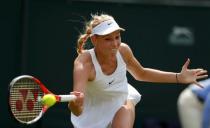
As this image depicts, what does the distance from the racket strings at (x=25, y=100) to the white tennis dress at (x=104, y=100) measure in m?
0.41

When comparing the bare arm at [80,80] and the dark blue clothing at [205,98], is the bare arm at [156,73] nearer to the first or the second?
the bare arm at [80,80]

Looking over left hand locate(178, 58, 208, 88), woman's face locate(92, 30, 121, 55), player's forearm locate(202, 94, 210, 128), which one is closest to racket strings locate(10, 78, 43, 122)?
woman's face locate(92, 30, 121, 55)

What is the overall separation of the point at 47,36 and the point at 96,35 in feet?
10.3

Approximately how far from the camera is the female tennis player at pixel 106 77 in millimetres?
5754

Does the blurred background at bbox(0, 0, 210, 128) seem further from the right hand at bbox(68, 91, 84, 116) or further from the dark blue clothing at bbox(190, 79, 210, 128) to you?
the right hand at bbox(68, 91, 84, 116)

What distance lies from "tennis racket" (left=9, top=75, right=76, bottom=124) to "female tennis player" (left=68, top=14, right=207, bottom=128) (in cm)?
29

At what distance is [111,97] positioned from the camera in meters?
5.98

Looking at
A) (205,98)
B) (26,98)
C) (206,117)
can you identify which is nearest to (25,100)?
(26,98)

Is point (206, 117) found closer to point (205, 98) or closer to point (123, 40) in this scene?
point (205, 98)

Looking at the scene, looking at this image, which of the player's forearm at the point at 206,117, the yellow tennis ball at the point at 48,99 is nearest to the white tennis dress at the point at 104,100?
the yellow tennis ball at the point at 48,99

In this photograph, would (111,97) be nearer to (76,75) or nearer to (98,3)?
(76,75)

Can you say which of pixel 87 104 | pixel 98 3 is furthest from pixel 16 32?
pixel 87 104

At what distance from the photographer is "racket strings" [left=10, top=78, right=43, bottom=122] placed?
562 centimetres

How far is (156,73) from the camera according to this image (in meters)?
6.17
